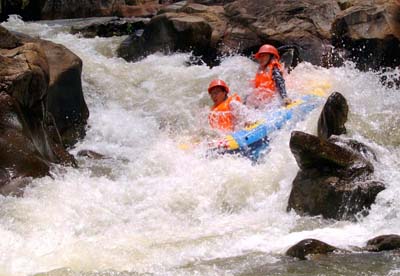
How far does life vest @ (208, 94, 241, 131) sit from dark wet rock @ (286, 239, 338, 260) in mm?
4056

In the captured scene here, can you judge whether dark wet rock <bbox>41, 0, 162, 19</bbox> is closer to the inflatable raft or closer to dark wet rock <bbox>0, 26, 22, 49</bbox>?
the inflatable raft

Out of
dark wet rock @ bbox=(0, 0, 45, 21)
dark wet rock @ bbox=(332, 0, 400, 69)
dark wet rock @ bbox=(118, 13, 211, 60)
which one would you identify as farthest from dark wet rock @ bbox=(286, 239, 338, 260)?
dark wet rock @ bbox=(0, 0, 45, 21)

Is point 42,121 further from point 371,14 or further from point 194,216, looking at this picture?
point 371,14

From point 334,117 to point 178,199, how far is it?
2.14m

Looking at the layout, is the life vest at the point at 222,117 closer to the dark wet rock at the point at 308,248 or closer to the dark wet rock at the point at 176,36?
the dark wet rock at the point at 176,36

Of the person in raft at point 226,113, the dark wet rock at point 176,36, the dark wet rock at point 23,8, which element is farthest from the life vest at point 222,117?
the dark wet rock at point 23,8

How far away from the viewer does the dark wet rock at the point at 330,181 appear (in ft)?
19.0

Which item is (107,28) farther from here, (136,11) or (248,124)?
(248,124)

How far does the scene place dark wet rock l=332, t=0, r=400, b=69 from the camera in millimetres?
10656

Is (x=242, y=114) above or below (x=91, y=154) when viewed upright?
above

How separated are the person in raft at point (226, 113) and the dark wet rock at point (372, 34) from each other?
3080mm

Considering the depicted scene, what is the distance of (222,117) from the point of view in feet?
28.8

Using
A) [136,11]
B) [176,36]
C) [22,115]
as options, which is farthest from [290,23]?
[22,115]

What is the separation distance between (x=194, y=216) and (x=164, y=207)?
0.34 m
